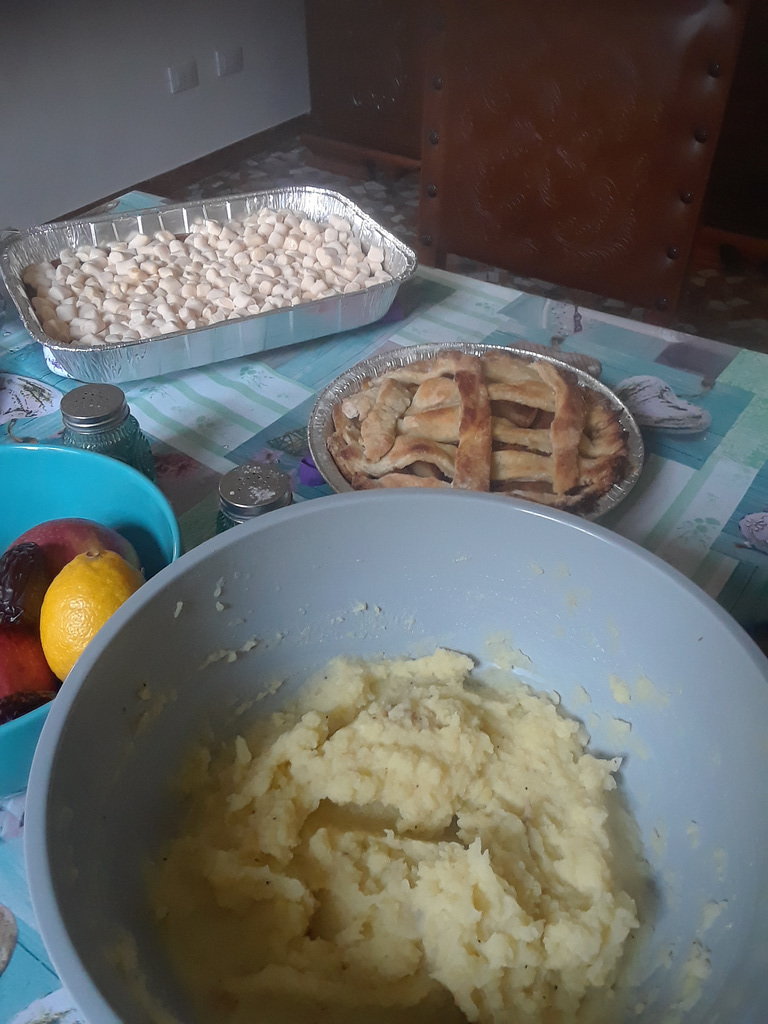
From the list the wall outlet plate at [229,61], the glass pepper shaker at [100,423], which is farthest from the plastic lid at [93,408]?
the wall outlet plate at [229,61]

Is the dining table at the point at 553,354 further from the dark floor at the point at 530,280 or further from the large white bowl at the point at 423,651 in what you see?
the dark floor at the point at 530,280

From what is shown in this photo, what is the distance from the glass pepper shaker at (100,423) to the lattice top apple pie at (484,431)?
194 millimetres

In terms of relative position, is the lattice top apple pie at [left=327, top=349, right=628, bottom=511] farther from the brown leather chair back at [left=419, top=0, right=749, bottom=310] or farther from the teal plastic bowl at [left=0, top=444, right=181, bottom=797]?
the brown leather chair back at [left=419, top=0, right=749, bottom=310]

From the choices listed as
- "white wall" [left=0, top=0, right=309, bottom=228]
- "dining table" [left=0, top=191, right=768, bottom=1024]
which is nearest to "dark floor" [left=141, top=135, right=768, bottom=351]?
"white wall" [left=0, top=0, right=309, bottom=228]

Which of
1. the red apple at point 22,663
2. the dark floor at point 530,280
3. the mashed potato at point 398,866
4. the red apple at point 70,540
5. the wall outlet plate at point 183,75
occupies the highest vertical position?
the wall outlet plate at point 183,75

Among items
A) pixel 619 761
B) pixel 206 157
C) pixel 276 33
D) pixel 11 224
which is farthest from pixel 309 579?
pixel 276 33

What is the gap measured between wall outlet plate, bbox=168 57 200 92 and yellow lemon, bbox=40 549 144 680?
2619mm

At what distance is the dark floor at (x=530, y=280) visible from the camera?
7.16ft

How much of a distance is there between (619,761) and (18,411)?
0.73 m

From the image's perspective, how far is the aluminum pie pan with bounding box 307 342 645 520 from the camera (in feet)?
2.40

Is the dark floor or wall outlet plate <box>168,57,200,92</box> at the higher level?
wall outlet plate <box>168,57,200,92</box>

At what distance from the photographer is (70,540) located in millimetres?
589

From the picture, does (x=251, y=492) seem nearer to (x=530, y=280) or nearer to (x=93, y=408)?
(x=93, y=408)

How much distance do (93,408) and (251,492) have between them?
19cm
